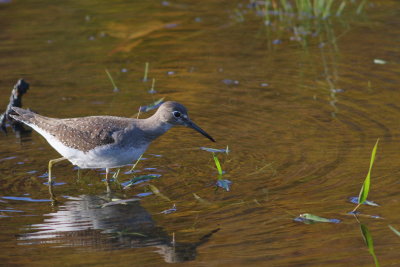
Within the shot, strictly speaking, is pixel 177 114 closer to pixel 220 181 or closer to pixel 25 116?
pixel 220 181

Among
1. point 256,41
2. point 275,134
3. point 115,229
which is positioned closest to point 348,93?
point 275,134

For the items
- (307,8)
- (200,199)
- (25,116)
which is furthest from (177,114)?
(307,8)

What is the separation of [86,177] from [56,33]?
5815mm

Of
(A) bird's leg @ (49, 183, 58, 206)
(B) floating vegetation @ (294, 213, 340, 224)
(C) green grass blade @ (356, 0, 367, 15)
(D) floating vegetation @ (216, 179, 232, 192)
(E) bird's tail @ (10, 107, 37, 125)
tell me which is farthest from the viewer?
(C) green grass blade @ (356, 0, 367, 15)

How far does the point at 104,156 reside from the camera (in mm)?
8047

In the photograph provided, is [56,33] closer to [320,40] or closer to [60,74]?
[60,74]

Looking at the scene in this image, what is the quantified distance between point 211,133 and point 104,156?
1.91 m

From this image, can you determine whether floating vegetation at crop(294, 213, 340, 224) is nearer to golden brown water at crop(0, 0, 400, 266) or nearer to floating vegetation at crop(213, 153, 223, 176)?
golden brown water at crop(0, 0, 400, 266)

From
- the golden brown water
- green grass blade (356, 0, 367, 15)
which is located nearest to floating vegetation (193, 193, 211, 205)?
the golden brown water

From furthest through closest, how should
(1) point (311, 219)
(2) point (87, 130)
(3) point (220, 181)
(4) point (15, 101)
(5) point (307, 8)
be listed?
(5) point (307, 8)
(4) point (15, 101)
(2) point (87, 130)
(3) point (220, 181)
(1) point (311, 219)

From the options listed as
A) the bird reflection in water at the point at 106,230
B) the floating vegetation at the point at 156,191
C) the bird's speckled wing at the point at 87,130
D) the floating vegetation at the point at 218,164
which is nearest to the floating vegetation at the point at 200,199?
the floating vegetation at the point at 156,191

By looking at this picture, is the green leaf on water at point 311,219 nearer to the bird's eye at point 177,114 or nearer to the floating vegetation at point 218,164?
the floating vegetation at point 218,164

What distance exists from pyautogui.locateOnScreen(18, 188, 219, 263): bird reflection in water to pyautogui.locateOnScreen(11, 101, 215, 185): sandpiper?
512mm

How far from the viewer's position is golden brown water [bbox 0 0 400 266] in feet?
21.9
